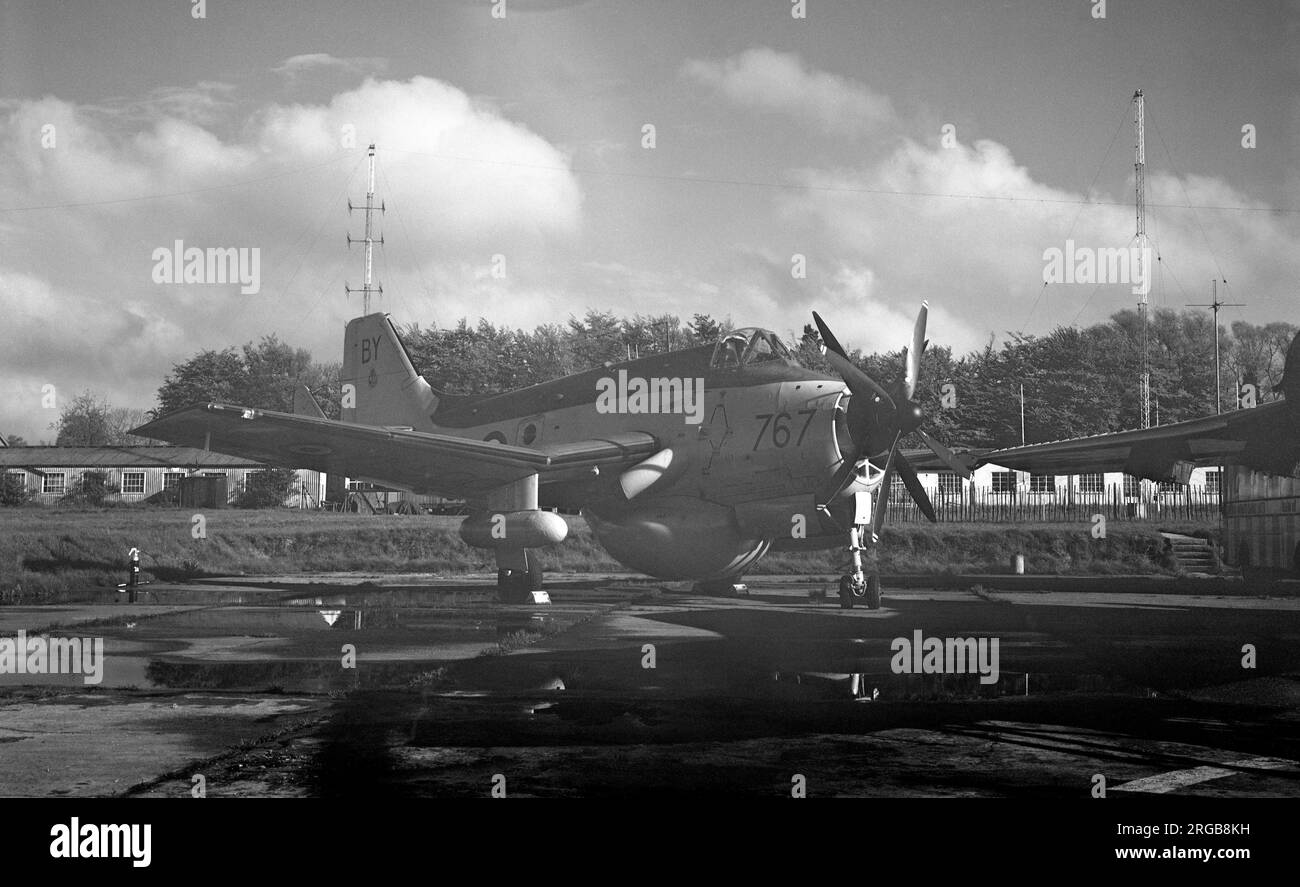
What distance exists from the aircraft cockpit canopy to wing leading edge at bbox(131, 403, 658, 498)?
2.32 meters

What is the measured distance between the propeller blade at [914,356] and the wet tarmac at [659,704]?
4.00 metres

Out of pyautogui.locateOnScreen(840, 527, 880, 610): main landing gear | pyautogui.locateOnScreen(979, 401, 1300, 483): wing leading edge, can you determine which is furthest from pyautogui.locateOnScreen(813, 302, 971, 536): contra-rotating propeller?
pyautogui.locateOnScreen(979, 401, 1300, 483): wing leading edge

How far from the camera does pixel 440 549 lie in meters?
35.8

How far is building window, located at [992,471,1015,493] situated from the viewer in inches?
2393

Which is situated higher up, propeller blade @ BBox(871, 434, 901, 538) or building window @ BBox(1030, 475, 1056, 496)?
building window @ BBox(1030, 475, 1056, 496)

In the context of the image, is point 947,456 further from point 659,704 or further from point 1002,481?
point 1002,481

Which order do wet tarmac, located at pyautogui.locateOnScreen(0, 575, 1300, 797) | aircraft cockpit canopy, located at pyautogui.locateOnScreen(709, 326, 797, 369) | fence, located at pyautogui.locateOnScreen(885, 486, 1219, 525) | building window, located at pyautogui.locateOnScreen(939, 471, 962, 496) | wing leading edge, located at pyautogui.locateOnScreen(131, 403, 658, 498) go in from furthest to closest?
building window, located at pyautogui.locateOnScreen(939, 471, 962, 496)
fence, located at pyautogui.locateOnScreen(885, 486, 1219, 525)
aircraft cockpit canopy, located at pyautogui.locateOnScreen(709, 326, 797, 369)
wing leading edge, located at pyautogui.locateOnScreen(131, 403, 658, 498)
wet tarmac, located at pyautogui.locateOnScreen(0, 575, 1300, 797)

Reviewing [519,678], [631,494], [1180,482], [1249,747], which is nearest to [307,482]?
[631,494]

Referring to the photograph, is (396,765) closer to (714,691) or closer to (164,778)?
(164,778)

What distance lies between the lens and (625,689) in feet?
35.6

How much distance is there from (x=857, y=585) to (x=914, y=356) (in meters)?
4.25

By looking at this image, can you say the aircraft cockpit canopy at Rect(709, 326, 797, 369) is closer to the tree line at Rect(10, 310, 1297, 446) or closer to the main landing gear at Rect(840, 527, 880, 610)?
the main landing gear at Rect(840, 527, 880, 610)
